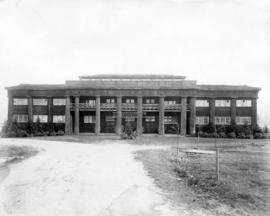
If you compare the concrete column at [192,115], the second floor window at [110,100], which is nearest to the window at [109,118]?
the second floor window at [110,100]

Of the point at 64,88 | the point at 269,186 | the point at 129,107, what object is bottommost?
the point at 269,186

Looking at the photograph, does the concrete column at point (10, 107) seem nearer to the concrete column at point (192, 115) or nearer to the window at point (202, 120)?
the concrete column at point (192, 115)

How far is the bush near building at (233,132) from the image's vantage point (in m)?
39.5

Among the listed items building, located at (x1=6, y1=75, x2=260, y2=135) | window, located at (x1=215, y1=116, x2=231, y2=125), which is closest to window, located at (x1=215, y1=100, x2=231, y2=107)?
building, located at (x1=6, y1=75, x2=260, y2=135)

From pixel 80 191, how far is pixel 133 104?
34.5 meters

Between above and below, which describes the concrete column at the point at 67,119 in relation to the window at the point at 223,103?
below

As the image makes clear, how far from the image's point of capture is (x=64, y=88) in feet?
144

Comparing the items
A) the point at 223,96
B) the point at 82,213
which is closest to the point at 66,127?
the point at 223,96

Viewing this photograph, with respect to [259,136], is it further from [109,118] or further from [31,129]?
[31,129]

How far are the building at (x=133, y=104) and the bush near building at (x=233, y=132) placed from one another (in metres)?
1.81

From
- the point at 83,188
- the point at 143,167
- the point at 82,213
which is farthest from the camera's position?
the point at 143,167

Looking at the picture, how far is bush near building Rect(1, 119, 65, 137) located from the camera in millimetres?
38062

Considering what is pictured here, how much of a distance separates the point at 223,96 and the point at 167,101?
29.5 feet

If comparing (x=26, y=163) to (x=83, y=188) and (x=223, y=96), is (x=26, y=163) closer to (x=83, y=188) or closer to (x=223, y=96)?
(x=83, y=188)
